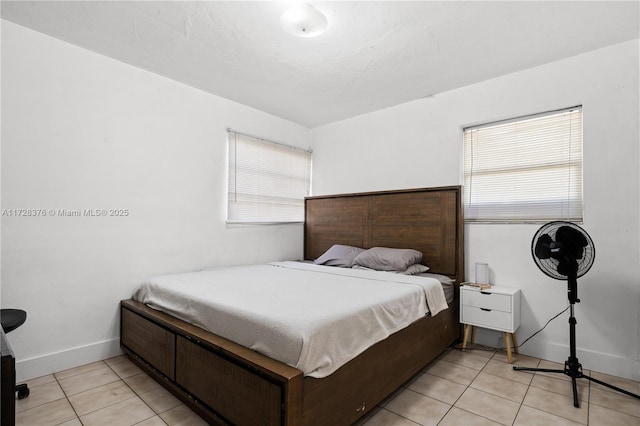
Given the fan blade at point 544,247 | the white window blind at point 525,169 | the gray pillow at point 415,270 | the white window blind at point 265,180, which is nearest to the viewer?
the fan blade at point 544,247

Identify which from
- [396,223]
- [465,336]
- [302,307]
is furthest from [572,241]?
[302,307]

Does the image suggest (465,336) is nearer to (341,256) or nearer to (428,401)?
(428,401)

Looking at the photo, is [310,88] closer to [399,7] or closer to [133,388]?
[399,7]

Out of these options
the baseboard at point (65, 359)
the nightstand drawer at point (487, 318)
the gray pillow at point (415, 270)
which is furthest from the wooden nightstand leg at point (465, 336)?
the baseboard at point (65, 359)

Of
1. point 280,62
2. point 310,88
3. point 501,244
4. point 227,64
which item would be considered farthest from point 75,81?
point 501,244

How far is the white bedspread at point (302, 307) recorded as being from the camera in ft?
5.19

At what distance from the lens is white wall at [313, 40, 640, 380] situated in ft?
8.26

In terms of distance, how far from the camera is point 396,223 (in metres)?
3.65

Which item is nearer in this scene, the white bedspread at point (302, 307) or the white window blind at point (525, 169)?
the white bedspread at point (302, 307)

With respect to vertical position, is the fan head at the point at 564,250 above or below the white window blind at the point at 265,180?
below

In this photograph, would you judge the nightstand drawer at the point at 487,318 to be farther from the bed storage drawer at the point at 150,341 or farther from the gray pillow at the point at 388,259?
the bed storage drawer at the point at 150,341

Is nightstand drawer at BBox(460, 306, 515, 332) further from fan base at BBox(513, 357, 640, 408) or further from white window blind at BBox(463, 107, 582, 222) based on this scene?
white window blind at BBox(463, 107, 582, 222)

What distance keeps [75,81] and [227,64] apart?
1221 millimetres

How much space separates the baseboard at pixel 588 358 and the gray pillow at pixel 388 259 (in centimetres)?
103
